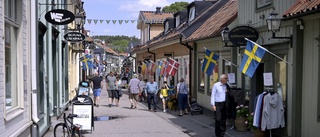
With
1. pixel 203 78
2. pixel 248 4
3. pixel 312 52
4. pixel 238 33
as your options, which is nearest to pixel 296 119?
pixel 312 52

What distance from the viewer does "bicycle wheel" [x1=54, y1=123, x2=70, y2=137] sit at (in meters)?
10.1

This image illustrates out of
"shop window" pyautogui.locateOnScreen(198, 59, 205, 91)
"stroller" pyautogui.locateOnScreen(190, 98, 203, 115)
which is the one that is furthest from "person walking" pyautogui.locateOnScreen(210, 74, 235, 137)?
"shop window" pyautogui.locateOnScreen(198, 59, 205, 91)

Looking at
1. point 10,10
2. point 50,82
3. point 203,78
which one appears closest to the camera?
point 10,10

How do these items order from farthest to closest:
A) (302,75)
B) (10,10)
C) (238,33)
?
(238,33) → (302,75) → (10,10)

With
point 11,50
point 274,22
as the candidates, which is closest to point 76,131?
point 11,50

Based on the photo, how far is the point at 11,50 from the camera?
805 centimetres

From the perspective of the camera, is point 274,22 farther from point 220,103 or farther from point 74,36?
point 74,36

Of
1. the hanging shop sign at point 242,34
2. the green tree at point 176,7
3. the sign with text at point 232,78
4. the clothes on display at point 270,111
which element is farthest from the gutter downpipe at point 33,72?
the green tree at point 176,7

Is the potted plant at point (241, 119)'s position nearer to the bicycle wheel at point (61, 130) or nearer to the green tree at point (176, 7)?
the bicycle wheel at point (61, 130)

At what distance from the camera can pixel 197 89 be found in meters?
19.3

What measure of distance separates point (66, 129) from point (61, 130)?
0.33 meters

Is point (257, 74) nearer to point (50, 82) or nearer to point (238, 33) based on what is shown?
point (238, 33)

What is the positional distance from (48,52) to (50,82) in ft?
3.82

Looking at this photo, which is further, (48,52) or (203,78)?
(203,78)
